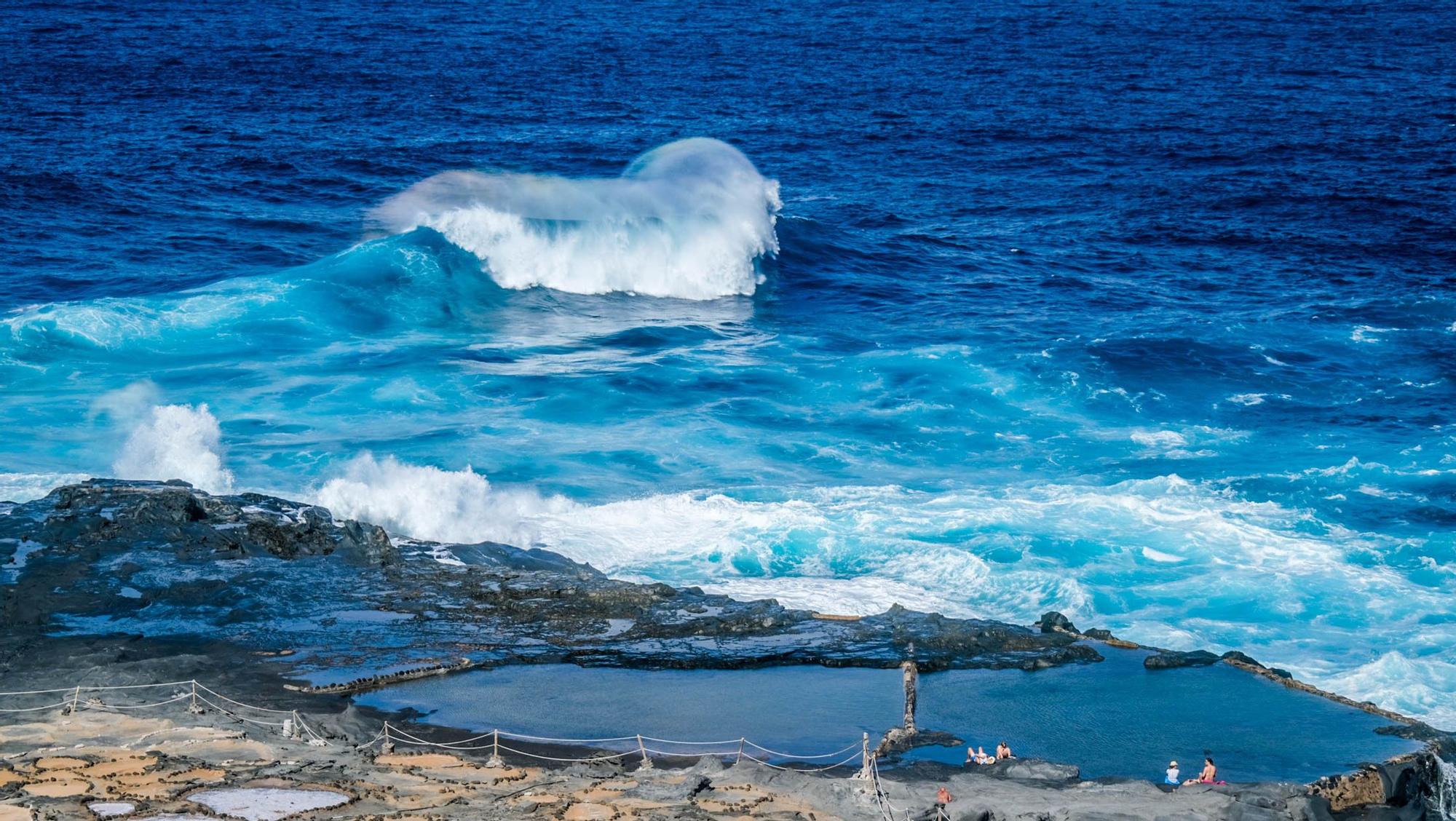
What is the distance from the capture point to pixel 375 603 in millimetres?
27891

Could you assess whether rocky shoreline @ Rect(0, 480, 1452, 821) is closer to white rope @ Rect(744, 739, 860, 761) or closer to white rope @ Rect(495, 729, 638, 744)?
white rope @ Rect(744, 739, 860, 761)

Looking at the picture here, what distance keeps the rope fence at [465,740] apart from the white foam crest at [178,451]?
484 inches

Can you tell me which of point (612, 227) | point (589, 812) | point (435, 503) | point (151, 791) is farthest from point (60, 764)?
point (612, 227)

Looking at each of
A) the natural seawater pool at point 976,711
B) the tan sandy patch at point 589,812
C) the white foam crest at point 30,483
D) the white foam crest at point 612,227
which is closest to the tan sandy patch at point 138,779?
the natural seawater pool at point 976,711

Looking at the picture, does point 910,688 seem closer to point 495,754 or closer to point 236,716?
point 495,754

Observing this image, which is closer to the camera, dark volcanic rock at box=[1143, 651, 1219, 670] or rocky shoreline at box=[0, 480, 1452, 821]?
rocky shoreline at box=[0, 480, 1452, 821]

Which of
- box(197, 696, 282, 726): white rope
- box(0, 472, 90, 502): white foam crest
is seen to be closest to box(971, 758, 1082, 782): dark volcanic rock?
box(197, 696, 282, 726): white rope

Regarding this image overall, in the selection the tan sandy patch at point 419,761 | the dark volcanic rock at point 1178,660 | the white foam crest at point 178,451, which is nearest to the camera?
the tan sandy patch at point 419,761

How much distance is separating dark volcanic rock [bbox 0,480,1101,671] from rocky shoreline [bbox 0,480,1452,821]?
0.04 metres

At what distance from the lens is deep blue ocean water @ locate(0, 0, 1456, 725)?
33188mm

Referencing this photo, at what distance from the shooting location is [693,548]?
32625 mm

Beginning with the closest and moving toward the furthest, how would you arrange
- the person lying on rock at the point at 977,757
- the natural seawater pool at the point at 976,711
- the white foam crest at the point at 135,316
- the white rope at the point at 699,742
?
the person lying on rock at the point at 977,757, the white rope at the point at 699,742, the natural seawater pool at the point at 976,711, the white foam crest at the point at 135,316

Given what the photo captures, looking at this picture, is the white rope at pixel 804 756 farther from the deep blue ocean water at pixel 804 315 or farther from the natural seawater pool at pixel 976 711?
the deep blue ocean water at pixel 804 315

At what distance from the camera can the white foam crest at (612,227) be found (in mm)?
53969
